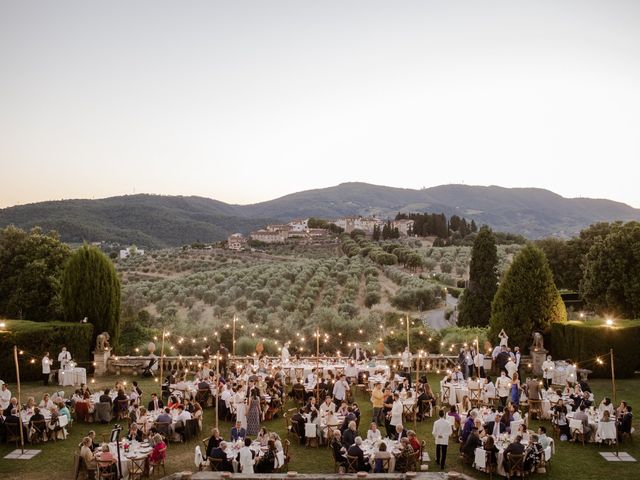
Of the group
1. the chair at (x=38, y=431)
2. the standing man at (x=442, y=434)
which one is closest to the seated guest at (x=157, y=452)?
the chair at (x=38, y=431)

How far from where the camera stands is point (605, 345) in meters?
21.6

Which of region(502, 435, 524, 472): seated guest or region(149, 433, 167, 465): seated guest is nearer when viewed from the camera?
region(502, 435, 524, 472): seated guest

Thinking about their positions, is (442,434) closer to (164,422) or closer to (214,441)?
(214,441)

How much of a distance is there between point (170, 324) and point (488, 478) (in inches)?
920

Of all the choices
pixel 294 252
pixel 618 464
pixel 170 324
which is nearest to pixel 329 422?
→ pixel 618 464

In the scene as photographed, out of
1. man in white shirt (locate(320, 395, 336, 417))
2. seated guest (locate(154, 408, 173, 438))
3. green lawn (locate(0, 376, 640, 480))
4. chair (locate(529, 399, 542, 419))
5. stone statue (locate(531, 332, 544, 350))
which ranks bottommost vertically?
green lawn (locate(0, 376, 640, 480))

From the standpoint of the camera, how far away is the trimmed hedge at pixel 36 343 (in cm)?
2186

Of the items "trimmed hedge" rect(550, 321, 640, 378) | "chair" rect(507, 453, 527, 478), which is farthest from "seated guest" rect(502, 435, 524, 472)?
"trimmed hedge" rect(550, 321, 640, 378)

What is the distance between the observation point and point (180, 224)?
119m

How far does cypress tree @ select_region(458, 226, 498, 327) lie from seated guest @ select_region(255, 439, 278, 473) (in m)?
23.7

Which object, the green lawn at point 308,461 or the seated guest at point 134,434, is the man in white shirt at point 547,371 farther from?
the seated guest at point 134,434

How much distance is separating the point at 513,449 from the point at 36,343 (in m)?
19.0

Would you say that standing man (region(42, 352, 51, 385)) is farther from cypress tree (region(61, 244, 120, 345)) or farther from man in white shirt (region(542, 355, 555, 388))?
man in white shirt (region(542, 355, 555, 388))

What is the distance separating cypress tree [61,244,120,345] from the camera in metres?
24.4
